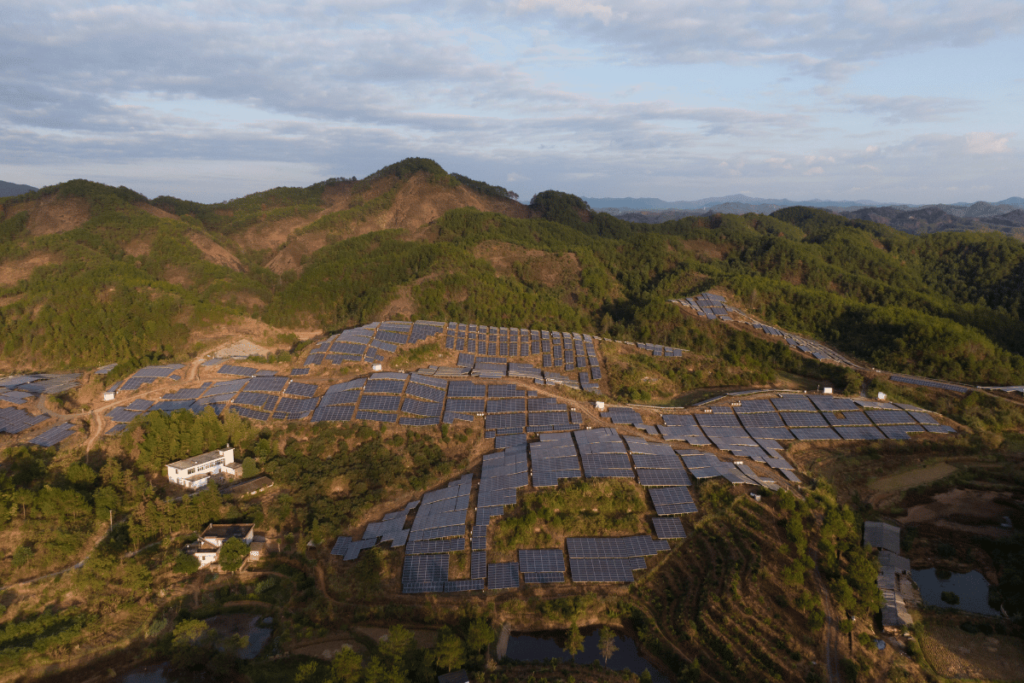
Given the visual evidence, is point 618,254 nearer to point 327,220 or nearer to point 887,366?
point 887,366

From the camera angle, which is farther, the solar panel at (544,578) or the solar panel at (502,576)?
the solar panel at (544,578)

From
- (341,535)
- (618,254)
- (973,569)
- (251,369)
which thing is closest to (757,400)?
(973,569)

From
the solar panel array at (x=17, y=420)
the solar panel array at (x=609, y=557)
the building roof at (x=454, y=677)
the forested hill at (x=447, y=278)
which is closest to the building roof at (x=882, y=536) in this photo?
the solar panel array at (x=609, y=557)

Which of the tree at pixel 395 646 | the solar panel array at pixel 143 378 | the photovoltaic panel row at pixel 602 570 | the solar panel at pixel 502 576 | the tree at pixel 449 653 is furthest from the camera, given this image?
the solar panel array at pixel 143 378

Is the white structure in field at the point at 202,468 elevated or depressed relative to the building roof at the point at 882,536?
elevated

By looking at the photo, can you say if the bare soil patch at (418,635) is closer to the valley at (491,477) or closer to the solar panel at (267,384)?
the valley at (491,477)

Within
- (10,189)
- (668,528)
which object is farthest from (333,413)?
(10,189)

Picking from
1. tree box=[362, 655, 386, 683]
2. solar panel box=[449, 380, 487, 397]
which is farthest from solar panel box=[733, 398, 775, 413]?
tree box=[362, 655, 386, 683]
